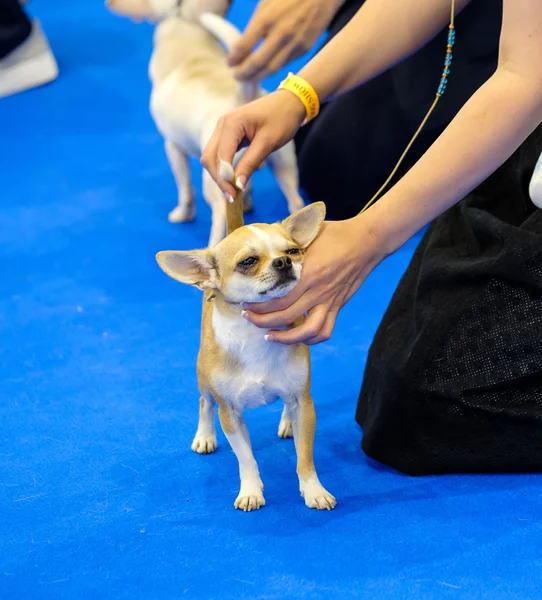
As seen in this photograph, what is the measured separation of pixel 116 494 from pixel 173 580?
0.26 metres

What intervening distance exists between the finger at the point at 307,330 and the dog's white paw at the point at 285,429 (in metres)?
0.42

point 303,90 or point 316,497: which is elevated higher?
point 303,90

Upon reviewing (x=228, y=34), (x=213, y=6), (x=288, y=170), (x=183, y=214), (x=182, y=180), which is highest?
(x=228, y=34)

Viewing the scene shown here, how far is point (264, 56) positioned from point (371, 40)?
379 millimetres

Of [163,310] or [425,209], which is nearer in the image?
[425,209]

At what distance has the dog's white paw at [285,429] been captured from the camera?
1.56m

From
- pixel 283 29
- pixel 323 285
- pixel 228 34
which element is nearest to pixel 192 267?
pixel 323 285

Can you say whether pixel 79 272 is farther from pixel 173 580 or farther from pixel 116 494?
pixel 173 580

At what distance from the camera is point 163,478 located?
1.47 meters

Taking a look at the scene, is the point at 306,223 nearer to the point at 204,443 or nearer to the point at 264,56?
the point at 204,443

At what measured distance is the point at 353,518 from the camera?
133 centimetres

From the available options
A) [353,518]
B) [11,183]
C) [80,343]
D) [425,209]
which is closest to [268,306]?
[425,209]

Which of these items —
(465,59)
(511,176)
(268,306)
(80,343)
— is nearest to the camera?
(268,306)

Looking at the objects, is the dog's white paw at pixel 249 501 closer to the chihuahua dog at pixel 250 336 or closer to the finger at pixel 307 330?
the chihuahua dog at pixel 250 336
